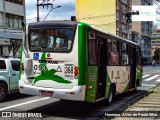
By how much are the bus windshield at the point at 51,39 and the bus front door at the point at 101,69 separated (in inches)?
62.8

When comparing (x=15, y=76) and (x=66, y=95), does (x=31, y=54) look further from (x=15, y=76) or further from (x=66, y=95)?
(x=15, y=76)

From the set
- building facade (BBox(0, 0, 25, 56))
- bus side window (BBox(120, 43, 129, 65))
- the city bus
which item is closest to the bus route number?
the city bus

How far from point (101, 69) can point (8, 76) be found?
4.03 meters

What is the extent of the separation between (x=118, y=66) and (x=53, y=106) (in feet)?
11.5

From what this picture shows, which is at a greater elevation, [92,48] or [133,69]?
[92,48]

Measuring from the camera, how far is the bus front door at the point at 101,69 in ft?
39.2

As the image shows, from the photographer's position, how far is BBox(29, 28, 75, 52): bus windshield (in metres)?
10.8

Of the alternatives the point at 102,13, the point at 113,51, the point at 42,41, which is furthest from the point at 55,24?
the point at 102,13

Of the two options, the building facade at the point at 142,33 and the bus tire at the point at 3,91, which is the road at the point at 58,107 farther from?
the building facade at the point at 142,33

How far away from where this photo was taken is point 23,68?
37.5 feet

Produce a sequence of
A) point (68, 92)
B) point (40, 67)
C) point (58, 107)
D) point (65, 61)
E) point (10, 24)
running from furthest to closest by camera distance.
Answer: point (10, 24) < point (58, 107) < point (40, 67) < point (65, 61) < point (68, 92)

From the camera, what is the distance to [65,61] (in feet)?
35.0

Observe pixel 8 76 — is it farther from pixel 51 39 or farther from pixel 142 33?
pixel 142 33

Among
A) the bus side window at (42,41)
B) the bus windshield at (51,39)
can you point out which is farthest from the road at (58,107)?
the bus side window at (42,41)
